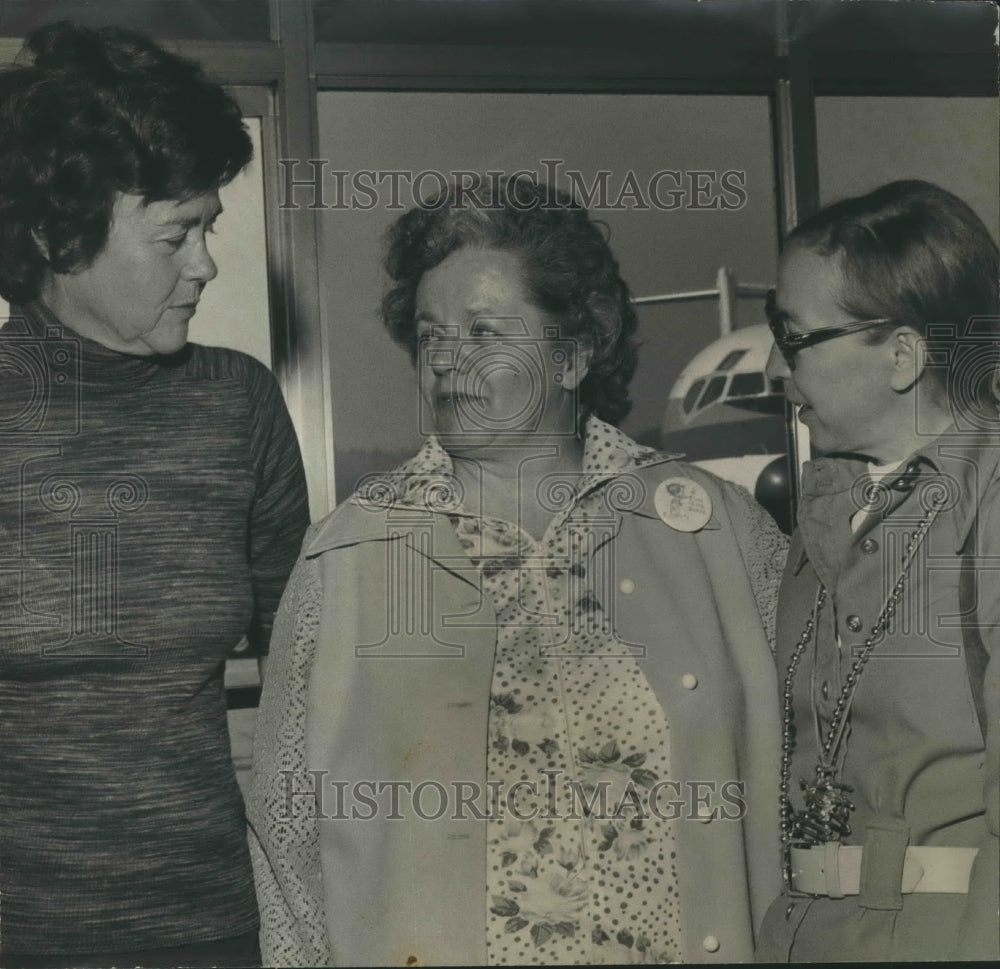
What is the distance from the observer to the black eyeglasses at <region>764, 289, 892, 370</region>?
263 centimetres

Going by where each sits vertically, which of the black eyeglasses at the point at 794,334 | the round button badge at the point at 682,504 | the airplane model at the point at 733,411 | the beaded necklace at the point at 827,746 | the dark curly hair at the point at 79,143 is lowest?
the beaded necklace at the point at 827,746

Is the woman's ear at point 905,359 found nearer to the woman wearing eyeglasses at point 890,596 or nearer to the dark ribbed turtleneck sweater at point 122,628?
the woman wearing eyeglasses at point 890,596

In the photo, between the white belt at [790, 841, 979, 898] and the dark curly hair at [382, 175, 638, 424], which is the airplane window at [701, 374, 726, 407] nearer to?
the dark curly hair at [382, 175, 638, 424]

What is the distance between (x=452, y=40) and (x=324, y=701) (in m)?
1.34

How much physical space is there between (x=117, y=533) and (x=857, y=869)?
1461 mm

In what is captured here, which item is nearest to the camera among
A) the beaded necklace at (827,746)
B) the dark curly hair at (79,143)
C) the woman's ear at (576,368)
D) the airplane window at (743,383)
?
the beaded necklace at (827,746)

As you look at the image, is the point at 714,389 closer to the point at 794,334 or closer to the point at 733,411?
the point at 733,411

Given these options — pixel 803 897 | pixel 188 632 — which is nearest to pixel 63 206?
pixel 188 632

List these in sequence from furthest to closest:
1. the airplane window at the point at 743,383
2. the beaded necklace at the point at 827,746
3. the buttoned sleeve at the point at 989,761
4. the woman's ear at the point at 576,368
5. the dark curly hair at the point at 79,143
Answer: the airplane window at the point at 743,383
the woman's ear at the point at 576,368
the dark curly hair at the point at 79,143
the beaded necklace at the point at 827,746
the buttoned sleeve at the point at 989,761

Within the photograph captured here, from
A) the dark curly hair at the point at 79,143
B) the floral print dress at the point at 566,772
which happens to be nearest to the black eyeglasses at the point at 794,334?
the floral print dress at the point at 566,772

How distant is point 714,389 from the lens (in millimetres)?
2826

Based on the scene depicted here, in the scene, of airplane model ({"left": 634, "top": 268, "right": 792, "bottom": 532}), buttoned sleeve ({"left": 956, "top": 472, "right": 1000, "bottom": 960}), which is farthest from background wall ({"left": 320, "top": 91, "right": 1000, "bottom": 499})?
buttoned sleeve ({"left": 956, "top": 472, "right": 1000, "bottom": 960})

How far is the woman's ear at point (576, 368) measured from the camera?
273 centimetres

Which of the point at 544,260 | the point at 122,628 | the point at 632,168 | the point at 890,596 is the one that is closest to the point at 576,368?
the point at 544,260
